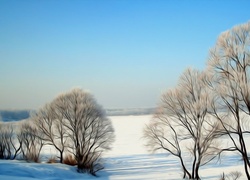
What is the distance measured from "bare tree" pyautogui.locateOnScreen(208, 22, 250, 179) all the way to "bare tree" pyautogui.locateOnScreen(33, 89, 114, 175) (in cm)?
1659

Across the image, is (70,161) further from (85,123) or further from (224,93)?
(224,93)

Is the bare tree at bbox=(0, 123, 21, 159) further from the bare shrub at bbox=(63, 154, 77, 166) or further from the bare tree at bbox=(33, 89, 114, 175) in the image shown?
the bare shrub at bbox=(63, 154, 77, 166)

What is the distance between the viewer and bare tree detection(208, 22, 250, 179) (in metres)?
18.2

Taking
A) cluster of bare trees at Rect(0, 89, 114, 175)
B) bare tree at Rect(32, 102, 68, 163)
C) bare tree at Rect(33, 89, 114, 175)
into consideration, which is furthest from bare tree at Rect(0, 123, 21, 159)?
bare tree at Rect(33, 89, 114, 175)

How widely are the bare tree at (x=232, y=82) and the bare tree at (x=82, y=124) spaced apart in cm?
1659

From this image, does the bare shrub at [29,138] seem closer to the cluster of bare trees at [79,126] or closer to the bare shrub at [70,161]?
the cluster of bare trees at [79,126]

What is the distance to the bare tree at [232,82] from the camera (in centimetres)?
1820

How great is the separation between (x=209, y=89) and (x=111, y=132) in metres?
15.9

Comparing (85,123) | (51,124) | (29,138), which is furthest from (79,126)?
(29,138)

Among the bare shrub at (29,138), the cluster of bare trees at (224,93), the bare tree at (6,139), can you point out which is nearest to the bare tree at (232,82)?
the cluster of bare trees at (224,93)

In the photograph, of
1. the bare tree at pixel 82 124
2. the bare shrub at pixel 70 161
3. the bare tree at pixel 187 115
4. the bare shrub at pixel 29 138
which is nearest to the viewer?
the bare tree at pixel 187 115

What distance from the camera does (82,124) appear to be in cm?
3388

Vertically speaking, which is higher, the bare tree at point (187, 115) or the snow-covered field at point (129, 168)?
the bare tree at point (187, 115)

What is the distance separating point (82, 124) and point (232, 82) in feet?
65.2
